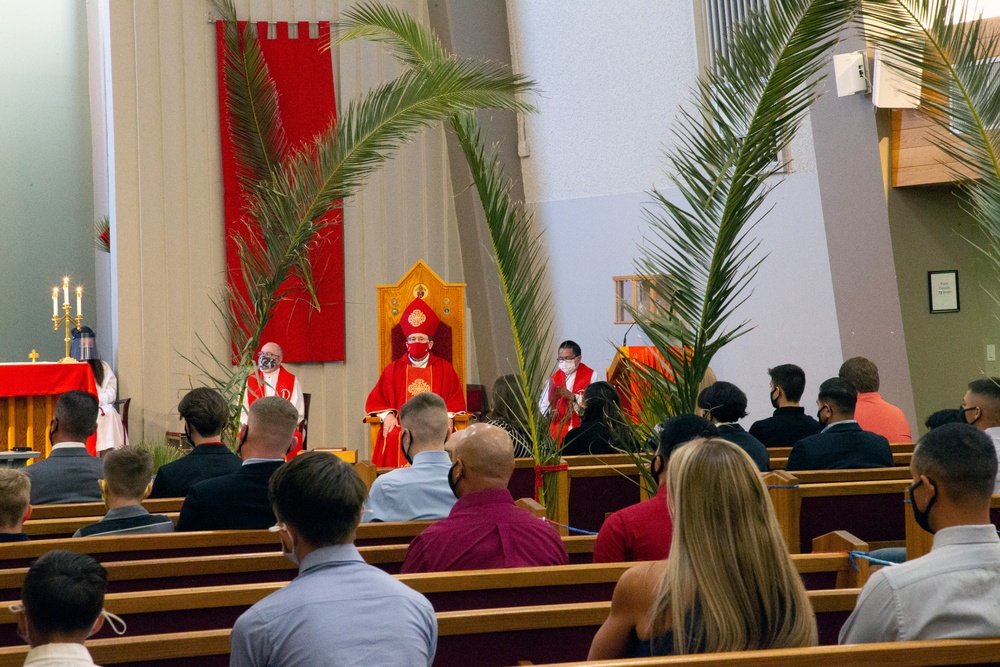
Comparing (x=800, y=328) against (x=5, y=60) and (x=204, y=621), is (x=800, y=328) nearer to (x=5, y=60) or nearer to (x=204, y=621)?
(x=204, y=621)

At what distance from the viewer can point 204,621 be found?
256 centimetres

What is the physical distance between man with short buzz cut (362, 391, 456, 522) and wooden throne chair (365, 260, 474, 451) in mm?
4030

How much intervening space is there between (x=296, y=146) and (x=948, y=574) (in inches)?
317

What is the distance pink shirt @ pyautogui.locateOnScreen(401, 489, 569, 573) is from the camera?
292 cm

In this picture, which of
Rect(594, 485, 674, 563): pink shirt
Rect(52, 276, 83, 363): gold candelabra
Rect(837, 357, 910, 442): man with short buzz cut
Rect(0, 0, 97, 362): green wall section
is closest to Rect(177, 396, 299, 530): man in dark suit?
Rect(594, 485, 674, 563): pink shirt

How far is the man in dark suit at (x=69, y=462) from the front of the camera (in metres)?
4.35

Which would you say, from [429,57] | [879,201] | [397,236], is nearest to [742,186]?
[429,57]

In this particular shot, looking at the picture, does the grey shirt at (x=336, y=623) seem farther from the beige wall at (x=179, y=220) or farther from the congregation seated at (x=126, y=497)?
the beige wall at (x=179, y=220)

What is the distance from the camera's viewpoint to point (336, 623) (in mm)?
1902

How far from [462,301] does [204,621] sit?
18.9ft

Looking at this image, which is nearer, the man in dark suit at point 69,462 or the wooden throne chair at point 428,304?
the man in dark suit at point 69,462

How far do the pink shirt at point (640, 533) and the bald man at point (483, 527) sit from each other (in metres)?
0.19

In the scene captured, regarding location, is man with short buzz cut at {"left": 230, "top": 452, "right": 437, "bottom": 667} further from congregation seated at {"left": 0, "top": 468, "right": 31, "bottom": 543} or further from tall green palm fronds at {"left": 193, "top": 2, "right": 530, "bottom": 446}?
tall green palm fronds at {"left": 193, "top": 2, "right": 530, "bottom": 446}

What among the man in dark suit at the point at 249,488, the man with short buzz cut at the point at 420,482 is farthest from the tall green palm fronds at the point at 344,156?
the man in dark suit at the point at 249,488
